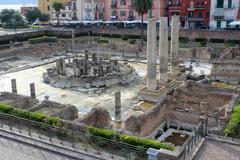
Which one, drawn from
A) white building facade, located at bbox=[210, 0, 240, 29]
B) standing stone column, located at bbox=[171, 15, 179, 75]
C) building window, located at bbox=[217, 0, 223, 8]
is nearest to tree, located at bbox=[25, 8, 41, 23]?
white building facade, located at bbox=[210, 0, 240, 29]

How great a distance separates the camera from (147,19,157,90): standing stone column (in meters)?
27.4

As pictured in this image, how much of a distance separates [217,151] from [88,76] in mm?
21059

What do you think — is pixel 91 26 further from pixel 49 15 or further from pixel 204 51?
pixel 204 51

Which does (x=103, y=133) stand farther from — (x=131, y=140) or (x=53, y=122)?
(x=53, y=122)

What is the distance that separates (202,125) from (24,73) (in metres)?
28.2

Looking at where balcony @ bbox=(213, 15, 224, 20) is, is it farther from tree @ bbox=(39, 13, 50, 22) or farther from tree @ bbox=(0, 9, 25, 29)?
tree @ bbox=(0, 9, 25, 29)

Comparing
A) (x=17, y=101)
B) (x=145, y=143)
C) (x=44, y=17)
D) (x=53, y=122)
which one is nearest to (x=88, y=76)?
(x=17, y=101)

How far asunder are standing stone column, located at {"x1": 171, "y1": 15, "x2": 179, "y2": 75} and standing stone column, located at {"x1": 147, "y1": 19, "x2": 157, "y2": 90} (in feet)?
16.0

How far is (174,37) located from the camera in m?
32.4

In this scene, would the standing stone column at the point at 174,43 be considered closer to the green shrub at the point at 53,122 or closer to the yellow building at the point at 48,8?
the green shrub at the point at 53,122

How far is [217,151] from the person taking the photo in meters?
16.2

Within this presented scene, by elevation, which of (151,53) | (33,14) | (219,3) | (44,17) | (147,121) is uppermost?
(219,3)

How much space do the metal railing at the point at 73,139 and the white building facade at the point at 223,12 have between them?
5056cm

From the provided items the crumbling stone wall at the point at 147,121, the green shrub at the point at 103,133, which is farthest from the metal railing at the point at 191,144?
the crumbling stone wall at the point at 147,121
